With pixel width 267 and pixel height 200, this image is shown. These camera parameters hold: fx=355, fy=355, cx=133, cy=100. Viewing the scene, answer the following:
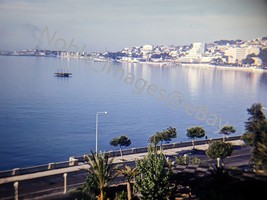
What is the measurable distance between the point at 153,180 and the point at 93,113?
41.3ft

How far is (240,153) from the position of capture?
771cm

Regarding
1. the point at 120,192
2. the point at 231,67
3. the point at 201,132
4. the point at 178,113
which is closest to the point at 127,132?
the point at 201,132

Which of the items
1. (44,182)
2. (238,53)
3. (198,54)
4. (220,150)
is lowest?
(44,182)

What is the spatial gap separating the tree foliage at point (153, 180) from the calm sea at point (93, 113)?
6157 millimetres

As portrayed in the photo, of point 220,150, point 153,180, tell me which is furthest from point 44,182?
point 220,150

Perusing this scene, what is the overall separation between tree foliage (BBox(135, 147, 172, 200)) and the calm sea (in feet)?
20.2

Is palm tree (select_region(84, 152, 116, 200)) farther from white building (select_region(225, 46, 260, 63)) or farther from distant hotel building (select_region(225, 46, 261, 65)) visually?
white building (select_region(225, 46, 260, 63))

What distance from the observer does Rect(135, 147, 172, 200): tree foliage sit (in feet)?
12.1

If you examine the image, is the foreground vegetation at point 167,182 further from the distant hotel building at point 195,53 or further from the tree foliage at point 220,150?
the distant hotel building at point 195,53

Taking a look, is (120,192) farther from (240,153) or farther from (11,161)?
(11,161)

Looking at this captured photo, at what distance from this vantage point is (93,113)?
16.1m

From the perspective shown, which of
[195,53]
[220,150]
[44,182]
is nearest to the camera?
[44,182]

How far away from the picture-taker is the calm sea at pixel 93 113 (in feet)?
37.3

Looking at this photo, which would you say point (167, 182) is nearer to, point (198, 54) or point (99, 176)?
point (99, 176)
